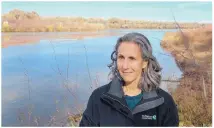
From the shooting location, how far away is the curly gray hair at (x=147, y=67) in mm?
2102

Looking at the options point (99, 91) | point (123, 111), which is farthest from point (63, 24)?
point (123, 111)

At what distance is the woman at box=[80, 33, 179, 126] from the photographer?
2.10 m

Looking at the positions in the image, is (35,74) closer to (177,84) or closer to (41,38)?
(41,38)

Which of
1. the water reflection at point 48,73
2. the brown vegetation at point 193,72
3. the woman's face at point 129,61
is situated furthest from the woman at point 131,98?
the brown vegetation at point 193,72

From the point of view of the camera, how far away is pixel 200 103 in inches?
137

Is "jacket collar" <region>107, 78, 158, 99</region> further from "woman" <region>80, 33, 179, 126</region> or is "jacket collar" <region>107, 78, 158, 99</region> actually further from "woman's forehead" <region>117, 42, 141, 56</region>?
"woman's forehead" <region>117, 42, 141, 56</region>

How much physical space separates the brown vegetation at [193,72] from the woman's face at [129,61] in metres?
1.25

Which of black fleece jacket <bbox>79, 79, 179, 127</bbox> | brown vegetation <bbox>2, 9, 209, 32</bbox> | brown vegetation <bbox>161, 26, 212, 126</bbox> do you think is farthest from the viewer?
brown vegetation <bbox>161, 26, 212, 126</bbox>

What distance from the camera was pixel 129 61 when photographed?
2.14m

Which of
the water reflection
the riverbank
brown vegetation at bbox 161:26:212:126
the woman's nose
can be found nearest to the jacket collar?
the woman's nose

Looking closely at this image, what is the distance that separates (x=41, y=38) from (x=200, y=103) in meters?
1.64

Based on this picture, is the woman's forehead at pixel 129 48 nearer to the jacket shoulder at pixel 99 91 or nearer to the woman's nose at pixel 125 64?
the woman's nose at pixel 125 64

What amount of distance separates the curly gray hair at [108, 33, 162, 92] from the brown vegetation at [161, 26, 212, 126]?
1.18 m

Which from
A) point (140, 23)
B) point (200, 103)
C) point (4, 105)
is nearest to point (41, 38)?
point (4, 105)
